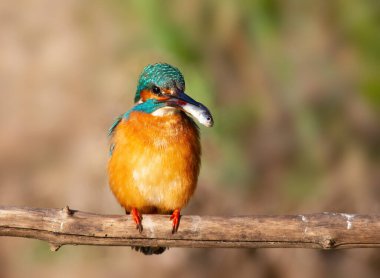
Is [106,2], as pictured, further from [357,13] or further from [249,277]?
[249,277]

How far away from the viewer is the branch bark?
11.4 ft

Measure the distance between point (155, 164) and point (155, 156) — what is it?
4 cm

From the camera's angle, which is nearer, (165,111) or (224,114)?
(165,111)

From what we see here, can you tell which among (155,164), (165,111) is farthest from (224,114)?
(155,164)

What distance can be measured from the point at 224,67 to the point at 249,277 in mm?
1562

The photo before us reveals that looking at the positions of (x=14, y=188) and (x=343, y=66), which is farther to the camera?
(x=14, y=188)

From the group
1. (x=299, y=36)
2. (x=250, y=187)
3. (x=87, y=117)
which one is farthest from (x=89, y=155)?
(x=299, y=36)

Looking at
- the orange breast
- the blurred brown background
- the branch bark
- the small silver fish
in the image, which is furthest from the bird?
the blurred brown background

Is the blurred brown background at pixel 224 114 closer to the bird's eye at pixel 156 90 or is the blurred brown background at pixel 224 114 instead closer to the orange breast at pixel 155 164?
the orange breast at pixel 155 164

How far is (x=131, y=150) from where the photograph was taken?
408 centimetres

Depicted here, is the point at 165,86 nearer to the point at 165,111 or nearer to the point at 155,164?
the point at 165,111

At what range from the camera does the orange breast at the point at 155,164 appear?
13.2 ft

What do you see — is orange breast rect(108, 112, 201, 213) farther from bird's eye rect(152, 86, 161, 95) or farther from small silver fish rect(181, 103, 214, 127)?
small silver fish rect(181, 103, 214, 127)

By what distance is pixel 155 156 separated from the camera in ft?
13.2
